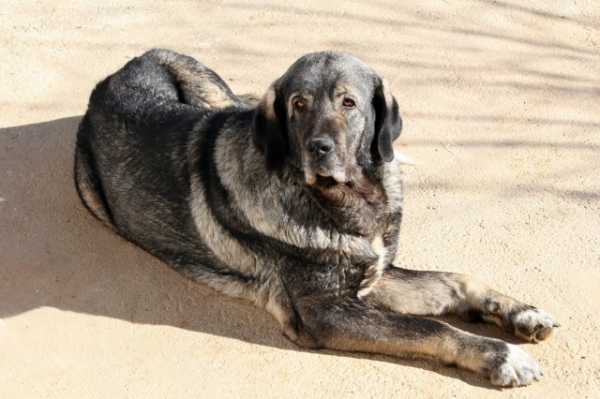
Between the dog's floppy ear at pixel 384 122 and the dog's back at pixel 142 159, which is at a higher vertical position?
the dog's floppy ear at pixel 384 122

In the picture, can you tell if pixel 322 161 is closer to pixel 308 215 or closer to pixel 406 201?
pixel 308 215

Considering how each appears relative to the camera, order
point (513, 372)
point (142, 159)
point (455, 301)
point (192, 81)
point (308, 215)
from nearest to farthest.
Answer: point (513, 372) < point (308, 215) < point (455, 301) < point (142, 159) < point (192, 81)

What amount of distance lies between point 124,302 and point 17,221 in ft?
4.18

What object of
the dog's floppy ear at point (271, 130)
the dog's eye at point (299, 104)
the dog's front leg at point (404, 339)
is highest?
the dog's eye at point (299, 104)

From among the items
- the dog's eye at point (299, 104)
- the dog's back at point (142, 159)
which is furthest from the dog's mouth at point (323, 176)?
the dog's back at point (142, 159)

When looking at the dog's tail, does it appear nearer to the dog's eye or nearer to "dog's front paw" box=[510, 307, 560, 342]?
the dog's eye

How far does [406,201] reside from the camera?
5848 mm

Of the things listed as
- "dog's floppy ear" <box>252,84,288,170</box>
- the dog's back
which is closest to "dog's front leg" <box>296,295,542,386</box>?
"dog's floppy ear" <box>252,84,288,170</box>

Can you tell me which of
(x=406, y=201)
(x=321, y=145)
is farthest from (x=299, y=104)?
(x=406, y=201)

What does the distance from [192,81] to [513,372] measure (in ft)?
10.4

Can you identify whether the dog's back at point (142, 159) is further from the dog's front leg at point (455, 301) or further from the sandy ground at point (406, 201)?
the dog's front leg at point (455, 301)

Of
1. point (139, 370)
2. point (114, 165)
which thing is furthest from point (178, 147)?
point (139, 370)

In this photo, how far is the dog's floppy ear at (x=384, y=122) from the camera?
15.6 ft

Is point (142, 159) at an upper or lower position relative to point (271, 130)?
lower
